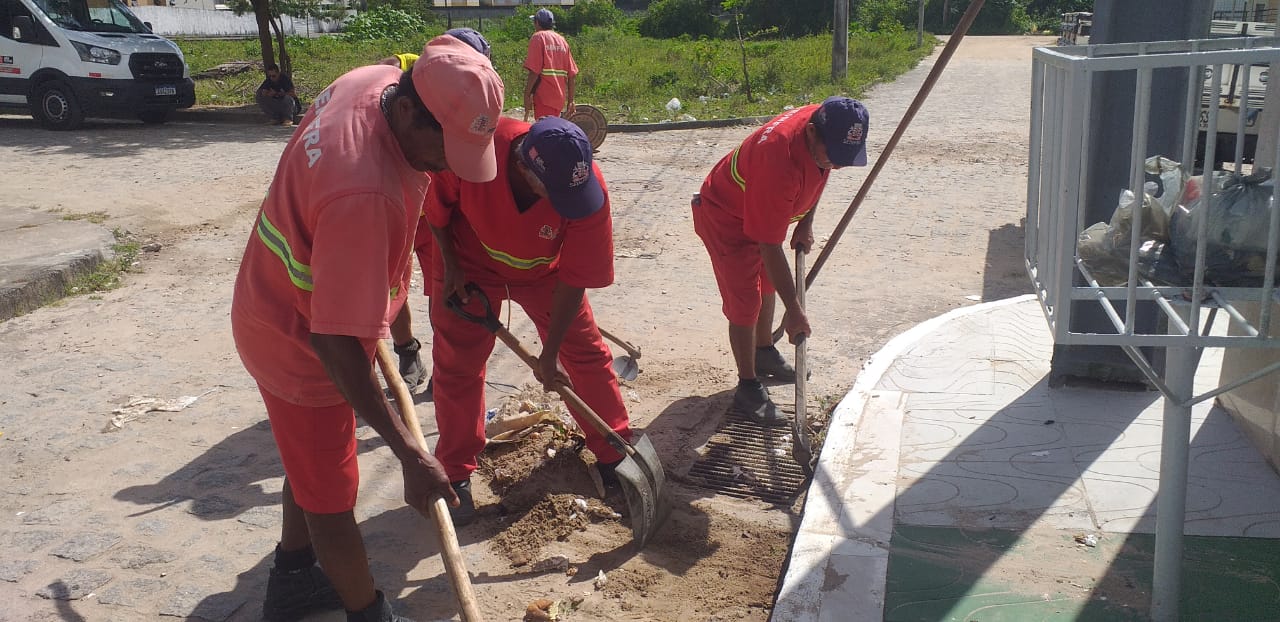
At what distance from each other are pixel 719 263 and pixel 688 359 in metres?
0.94

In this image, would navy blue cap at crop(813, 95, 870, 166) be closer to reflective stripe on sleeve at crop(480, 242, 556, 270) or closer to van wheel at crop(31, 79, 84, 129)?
reflective stripe on sleeve at crop(480, 242, 556, 270)

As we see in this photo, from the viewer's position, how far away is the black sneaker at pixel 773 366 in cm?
512

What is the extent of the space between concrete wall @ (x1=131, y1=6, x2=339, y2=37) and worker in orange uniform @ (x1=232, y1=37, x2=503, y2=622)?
33275 millimetres

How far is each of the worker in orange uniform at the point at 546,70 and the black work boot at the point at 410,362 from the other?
563cm

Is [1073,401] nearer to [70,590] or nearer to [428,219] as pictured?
[428,219]

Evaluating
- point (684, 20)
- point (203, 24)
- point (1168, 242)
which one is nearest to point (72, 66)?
point (1168, 242)

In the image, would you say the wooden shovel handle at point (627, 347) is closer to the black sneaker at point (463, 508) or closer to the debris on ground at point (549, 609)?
the black sneaker at point (463, 508)

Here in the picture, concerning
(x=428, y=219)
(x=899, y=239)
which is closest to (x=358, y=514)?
(x=428, y=219)

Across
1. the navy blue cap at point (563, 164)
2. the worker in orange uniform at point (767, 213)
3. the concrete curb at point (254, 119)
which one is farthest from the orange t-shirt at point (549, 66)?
the navy blue cap at point (563, 164)

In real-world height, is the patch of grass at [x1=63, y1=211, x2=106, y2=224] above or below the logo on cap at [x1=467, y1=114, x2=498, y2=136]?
below

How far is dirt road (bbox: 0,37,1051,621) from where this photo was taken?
3.38m

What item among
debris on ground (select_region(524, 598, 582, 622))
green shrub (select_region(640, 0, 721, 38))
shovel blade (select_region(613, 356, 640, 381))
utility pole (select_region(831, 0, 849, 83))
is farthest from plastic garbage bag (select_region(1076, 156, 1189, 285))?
green shrub (select_region(640, 0, 721, 38))

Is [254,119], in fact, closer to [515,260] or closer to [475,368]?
[475,368]

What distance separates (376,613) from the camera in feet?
9.33
